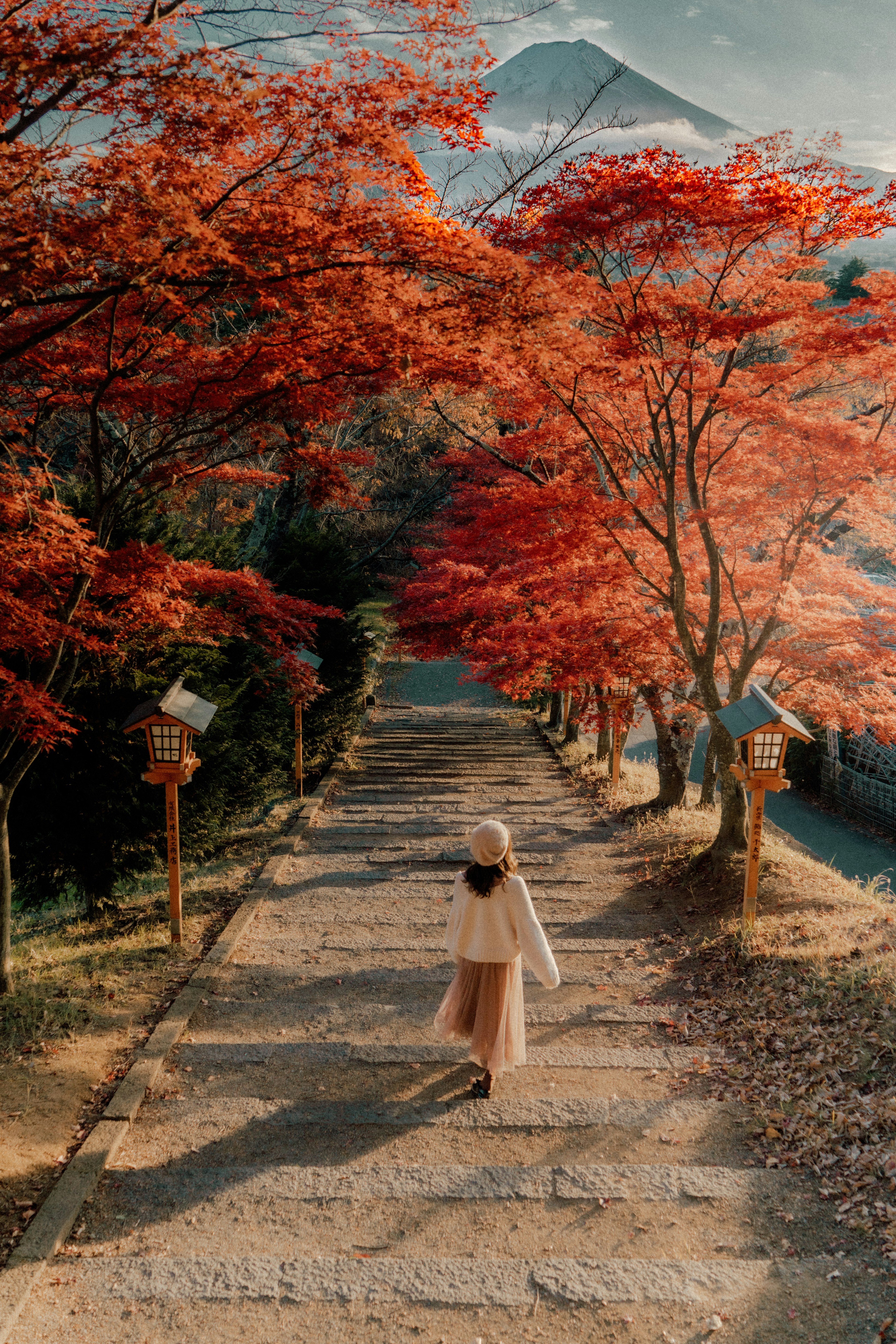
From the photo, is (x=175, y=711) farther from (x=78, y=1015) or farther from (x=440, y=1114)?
(x=440, y=1114)

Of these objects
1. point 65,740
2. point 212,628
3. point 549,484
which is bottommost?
point 65,740

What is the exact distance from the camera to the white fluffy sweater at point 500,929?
4.22m

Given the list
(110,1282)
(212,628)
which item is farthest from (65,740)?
(110,1282)

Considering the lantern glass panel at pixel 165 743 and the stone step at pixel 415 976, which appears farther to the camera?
the lantern glass panel at pixel 165 743

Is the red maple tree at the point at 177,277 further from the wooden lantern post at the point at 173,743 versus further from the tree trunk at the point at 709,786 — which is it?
the tree trunk at the point at 709,786

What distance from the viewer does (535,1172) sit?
3.73 m

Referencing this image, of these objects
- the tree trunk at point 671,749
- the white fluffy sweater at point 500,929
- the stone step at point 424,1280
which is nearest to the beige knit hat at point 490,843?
the white fluffy sweater at point 500,929

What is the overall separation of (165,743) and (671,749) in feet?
22.0

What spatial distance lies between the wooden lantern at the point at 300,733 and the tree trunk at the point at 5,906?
5063 mm

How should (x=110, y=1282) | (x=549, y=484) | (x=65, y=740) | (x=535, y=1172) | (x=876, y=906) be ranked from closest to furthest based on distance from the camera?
(x=110, y=1282), (x=535, y=1172), (x=65, y=740), (x=876, y=906), (x=549, y=484)

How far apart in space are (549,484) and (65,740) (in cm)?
708

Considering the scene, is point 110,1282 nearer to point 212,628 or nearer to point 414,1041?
point 414,1041

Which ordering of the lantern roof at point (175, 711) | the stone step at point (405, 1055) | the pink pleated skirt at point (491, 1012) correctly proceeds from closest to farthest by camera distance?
the pink pleated skirt at point (491, 1012), the stone step at point (405, 1055), the lantern roof at point (175, 711)

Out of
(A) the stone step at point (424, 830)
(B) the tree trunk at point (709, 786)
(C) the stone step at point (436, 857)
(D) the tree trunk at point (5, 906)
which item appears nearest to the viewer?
→ (D) the tree trunk at point (5, 906)
